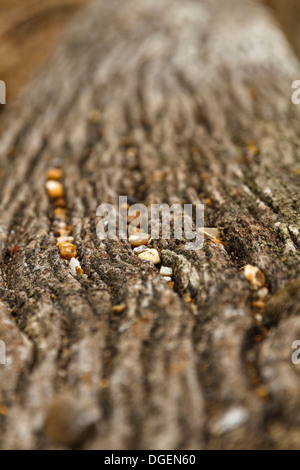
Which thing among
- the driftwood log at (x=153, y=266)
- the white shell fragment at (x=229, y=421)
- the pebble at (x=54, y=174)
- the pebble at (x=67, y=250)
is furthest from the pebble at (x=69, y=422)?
the pebble at (x=54, y=174)

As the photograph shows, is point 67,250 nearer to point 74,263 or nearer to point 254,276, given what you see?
point 74,263

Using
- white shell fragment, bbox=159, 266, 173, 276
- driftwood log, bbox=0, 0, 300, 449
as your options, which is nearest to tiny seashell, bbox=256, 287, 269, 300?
driftwood log, bbox=0, 0, 300, 449

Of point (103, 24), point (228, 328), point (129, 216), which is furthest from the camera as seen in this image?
point (103, 24)

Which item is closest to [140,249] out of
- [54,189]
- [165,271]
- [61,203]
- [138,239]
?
[138,239]

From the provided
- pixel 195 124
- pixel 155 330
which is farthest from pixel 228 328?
pixel 195 124

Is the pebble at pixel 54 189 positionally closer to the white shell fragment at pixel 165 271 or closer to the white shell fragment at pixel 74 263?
the white shell fragment at pixel 74 263

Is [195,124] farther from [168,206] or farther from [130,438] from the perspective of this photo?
[130,438]
